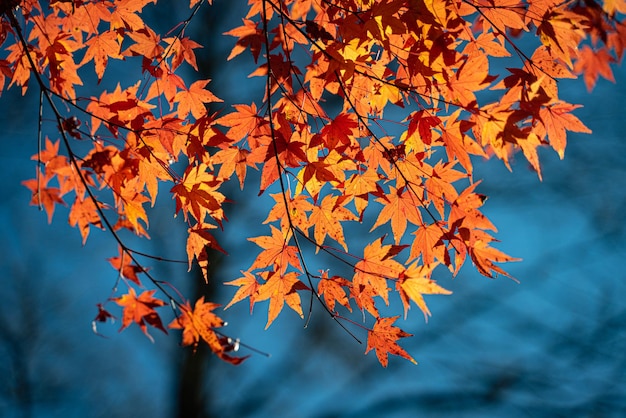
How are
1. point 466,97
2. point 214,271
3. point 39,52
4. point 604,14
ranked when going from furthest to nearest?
point 214,271 → point 39,52 → point 466,97 → point 604,14

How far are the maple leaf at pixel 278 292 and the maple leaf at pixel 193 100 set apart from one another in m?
0.87

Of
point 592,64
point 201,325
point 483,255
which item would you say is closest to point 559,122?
point 592,64

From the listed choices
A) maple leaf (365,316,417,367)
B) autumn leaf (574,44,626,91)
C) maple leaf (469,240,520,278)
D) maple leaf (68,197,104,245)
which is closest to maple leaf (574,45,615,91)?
autumn leaf (574,44,626,91)

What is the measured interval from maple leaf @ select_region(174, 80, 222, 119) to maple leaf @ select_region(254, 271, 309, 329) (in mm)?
871

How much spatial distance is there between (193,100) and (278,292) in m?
1.02

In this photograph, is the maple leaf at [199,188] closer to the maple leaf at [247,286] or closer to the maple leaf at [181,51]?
the maple leaf at [247,286]

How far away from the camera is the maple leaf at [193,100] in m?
2.14

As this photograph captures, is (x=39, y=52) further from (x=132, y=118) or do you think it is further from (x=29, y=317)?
(x=29, y=317)

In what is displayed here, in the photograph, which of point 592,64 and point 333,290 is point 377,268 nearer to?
point 333,290

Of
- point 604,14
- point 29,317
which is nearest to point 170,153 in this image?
point 604,14

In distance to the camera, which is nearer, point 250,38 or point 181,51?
point 250,38

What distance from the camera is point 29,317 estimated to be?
7.76m

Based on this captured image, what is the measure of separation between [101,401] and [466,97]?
791 centimetres

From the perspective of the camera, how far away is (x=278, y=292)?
2.03 m
